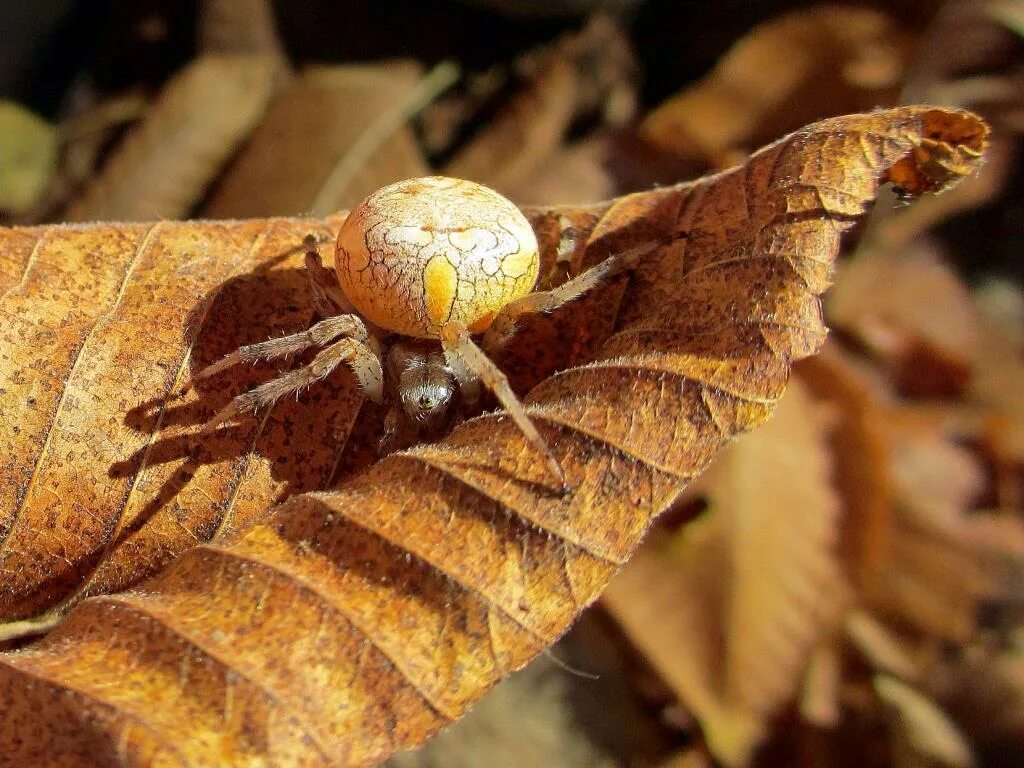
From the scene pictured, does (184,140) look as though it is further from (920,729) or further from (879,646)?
(920,729)

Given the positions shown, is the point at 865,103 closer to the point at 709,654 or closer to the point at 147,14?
the point at 709,654

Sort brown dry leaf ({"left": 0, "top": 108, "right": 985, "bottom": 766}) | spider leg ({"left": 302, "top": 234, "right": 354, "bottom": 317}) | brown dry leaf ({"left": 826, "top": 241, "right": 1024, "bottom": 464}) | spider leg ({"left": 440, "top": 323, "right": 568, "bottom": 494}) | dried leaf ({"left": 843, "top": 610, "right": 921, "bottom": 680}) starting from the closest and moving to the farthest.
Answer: brown dry leaf ({"left": 0, "top": 108, "right": 985, "bottom": 766})
spider leg ({"left": 440, "top": 323, "right": 568, "bottom": 494})
spider leg ({"left": 302, "top": 234, "right": 354, "bottom": 317})
dried leaf ({"left": 843, "top": 610, "right": 921, "bottom": 680})
brown dry leaf ({"left": 826, "top": 241, "right": 1024, "bottom": 464})

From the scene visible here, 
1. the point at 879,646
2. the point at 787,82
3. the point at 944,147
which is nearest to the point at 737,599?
the point at 879,646

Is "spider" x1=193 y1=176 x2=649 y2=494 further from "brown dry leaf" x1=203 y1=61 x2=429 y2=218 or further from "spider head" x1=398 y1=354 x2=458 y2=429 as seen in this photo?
"brown dry leaf" x1=203 y1=61 x2=429 y2=218

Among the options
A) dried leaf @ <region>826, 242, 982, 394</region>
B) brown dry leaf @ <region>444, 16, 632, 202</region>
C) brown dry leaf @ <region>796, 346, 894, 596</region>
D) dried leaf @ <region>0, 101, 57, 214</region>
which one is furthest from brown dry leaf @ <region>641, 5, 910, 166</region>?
dried leaf @ <region>0, 101, 57, 214</region>

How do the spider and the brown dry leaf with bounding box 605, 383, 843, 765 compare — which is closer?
the spider

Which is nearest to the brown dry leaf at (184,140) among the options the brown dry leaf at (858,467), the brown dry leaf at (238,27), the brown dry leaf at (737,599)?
the brown dry leaf at (238,27)
